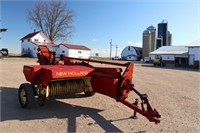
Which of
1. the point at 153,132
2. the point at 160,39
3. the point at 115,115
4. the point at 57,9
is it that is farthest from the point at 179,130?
the point at 160,39

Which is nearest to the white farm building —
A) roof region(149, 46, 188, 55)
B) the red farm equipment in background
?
roof region(149, 46, 188, 55)

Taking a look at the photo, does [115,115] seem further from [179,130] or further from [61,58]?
[61,58]

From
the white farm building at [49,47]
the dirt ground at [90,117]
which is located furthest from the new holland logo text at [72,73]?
the white farm building at [49,47]

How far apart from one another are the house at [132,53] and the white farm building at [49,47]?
44.1 ft

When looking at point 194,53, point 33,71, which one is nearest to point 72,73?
point 33,71

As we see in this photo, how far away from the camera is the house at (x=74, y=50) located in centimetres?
5266

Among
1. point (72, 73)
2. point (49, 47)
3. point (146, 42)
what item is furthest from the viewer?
point (146, 42)

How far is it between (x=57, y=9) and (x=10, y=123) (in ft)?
168

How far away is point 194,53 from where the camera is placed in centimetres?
3559

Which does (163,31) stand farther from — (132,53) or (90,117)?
(90,117)

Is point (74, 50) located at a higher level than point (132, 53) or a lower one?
higher

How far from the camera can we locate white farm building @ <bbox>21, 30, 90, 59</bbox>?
52844 mm

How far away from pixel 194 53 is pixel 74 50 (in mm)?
26898

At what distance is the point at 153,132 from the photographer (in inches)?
185
